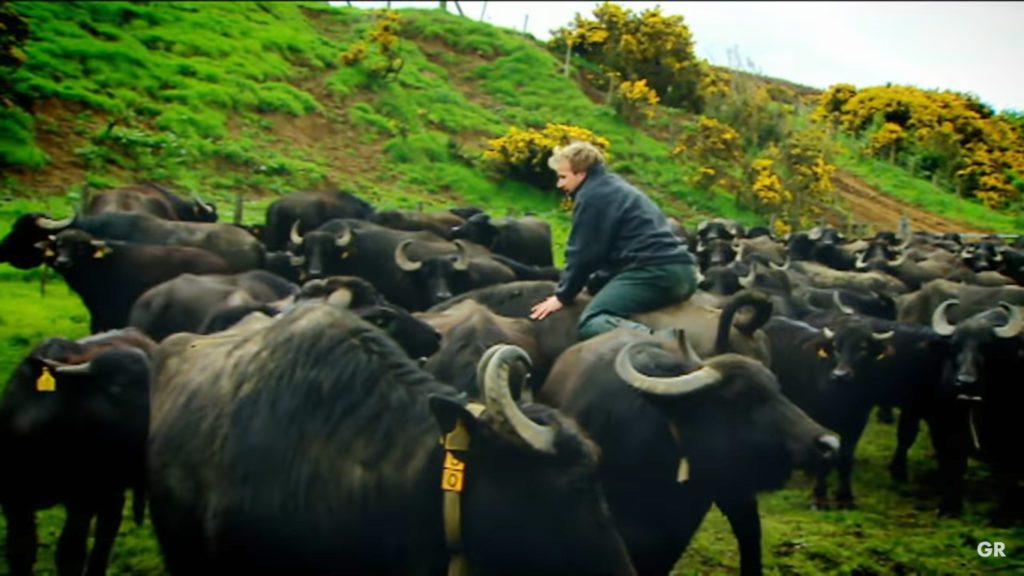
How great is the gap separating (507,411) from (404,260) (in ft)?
35.2

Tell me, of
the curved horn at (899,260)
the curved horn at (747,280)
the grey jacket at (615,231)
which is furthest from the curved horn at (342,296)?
the curved horn at (899,260)

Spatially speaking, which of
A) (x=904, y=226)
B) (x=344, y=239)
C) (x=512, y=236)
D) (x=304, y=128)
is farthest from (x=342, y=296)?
(x=304, y=128)

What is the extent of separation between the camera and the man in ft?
22.8

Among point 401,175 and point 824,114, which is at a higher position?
point 824,114

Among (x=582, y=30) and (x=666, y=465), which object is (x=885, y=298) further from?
(x=582, y=30)

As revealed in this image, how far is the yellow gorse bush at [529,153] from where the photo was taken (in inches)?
1214

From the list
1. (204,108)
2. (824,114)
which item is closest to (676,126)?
(824,114)

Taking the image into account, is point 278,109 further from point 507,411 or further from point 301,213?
point 507,411

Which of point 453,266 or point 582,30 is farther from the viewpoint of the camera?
point 582,30

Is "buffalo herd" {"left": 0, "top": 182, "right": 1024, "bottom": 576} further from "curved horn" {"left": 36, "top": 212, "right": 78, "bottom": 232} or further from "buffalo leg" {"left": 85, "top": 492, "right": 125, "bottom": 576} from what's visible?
"curved horn" {"left": 36, "top": 212, "right": 78, "bottom": 232}

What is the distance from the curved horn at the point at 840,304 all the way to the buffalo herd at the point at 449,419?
0.41ft

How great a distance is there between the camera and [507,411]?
3.46 metres

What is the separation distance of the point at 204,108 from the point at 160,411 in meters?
27.7

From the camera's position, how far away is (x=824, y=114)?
84.9 ft
